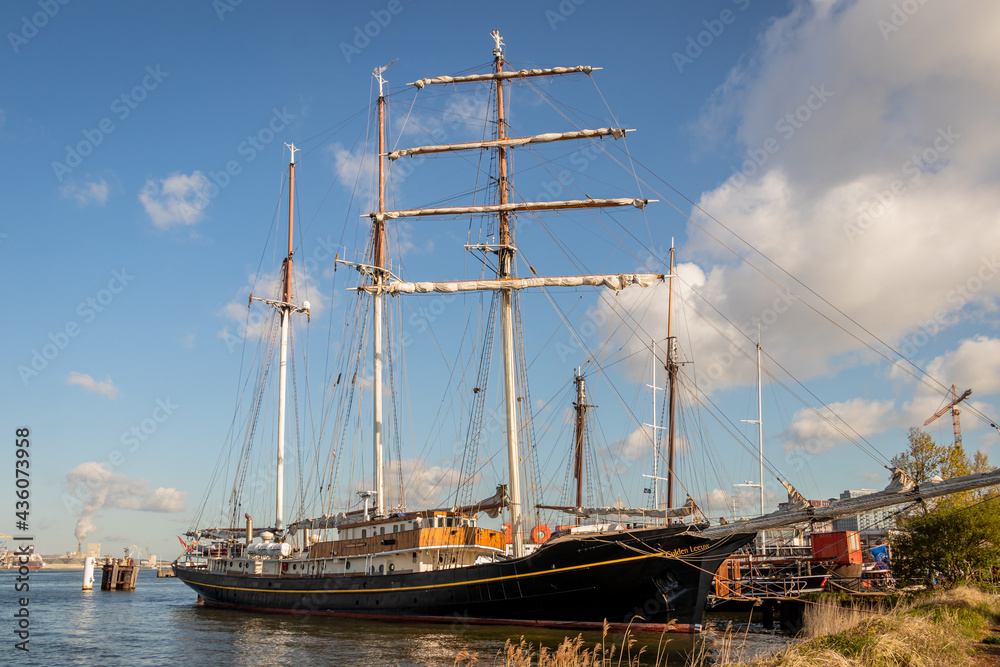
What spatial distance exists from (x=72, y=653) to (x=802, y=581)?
36972 mm

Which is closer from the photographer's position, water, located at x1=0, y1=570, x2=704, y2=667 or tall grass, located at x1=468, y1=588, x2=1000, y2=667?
tall grass, located at x1=468, y1=588, x2=1000, y2=667

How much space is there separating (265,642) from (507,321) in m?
17.9

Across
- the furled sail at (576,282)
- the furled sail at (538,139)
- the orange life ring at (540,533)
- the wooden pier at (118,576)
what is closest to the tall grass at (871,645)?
the orange life ring at (540,533)

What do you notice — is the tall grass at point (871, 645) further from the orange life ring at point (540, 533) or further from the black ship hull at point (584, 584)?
the orange life ring at point (540, 533)

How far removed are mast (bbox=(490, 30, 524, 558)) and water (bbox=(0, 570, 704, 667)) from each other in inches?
194

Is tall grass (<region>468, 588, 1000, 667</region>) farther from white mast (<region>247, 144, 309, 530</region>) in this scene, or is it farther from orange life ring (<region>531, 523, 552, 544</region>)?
white mast (<region>247, 144, 309, 530</region>)

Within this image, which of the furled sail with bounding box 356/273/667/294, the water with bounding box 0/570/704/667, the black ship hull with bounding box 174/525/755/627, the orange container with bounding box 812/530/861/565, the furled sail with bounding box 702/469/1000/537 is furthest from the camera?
the orange container with bounding box 812/530/861/565

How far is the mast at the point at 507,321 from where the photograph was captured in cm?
3177

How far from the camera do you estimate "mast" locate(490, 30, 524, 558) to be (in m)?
31.8

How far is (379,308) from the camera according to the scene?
44.2 meters

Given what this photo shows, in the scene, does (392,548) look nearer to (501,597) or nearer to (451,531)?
(451,531)

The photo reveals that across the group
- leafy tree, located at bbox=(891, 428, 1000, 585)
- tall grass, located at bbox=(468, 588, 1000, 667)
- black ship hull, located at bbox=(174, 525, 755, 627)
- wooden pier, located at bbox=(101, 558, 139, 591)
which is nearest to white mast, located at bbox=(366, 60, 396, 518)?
black ship hull, located at bbox=(174, 525, 755, 627)

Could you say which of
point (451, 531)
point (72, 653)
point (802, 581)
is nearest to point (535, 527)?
point (451, 531)

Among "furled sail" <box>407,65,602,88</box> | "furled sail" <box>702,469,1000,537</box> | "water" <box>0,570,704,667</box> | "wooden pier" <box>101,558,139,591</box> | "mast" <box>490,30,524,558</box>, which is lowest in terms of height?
"wooden pier" <box>101,558,139,591</box>
